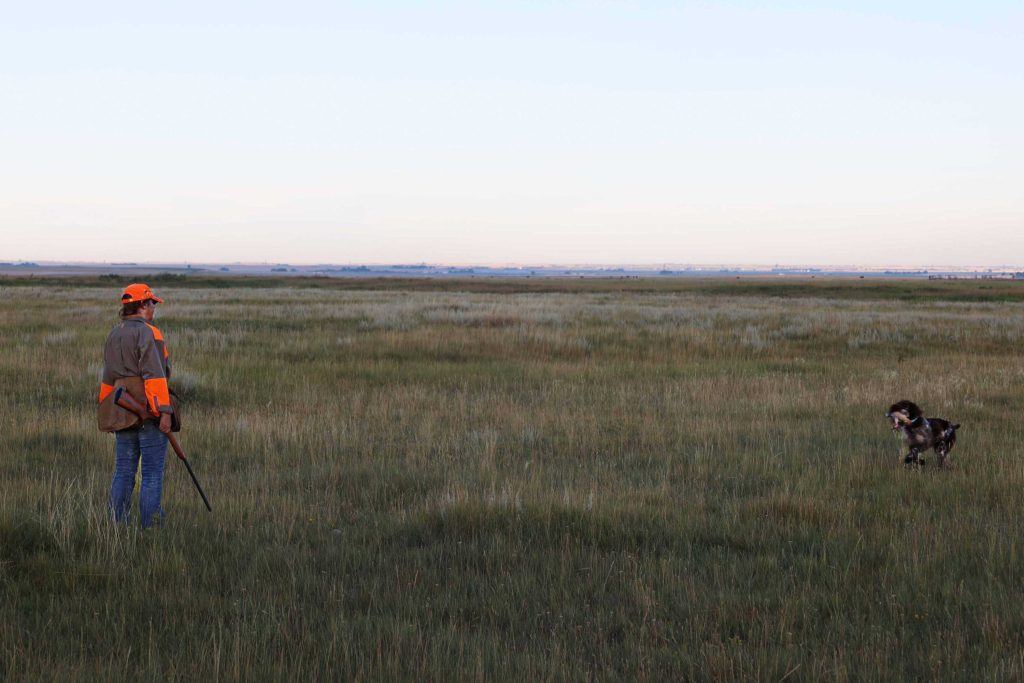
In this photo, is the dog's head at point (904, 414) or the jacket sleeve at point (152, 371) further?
the dog's head at point (904, 414)

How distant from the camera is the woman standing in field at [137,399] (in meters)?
5.85

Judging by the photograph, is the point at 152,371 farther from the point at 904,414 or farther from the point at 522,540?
the point at 904,414

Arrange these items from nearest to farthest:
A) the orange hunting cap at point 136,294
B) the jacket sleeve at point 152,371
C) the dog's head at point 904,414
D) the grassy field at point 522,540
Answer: the grassy field at point 522,540, the jacket sleeve at point 152,371, the orange hunting cap at point 136,294, the dog's head at point 904,414

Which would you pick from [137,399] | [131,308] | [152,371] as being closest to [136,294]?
[131,308]

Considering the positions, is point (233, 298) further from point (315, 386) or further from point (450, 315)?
point (315, 386)

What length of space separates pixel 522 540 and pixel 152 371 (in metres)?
2.99

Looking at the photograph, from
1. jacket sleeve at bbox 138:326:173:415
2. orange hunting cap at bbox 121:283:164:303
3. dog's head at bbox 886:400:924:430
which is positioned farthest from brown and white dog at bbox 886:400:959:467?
orange hunting cap at bbox 121:283:164:303

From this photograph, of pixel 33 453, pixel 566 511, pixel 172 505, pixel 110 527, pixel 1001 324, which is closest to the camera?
pixel 110 527

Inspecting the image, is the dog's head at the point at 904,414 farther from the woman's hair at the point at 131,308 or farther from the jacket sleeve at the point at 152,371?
the woman's hair at the point at 131,308

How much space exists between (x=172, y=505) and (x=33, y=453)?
306 cm

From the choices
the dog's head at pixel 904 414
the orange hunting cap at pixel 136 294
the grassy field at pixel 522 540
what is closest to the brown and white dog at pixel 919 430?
the dog's head at pixel 904 414

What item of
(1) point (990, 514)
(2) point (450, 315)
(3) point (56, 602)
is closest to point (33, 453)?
(3) point (56, 602)

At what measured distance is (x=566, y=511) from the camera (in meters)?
6.16

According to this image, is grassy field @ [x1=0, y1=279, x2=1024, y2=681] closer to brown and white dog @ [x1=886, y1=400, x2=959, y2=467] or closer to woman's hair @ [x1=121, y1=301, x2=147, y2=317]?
brown and white dog @ [x1=886, y1=400, x2=959, y2=467]
